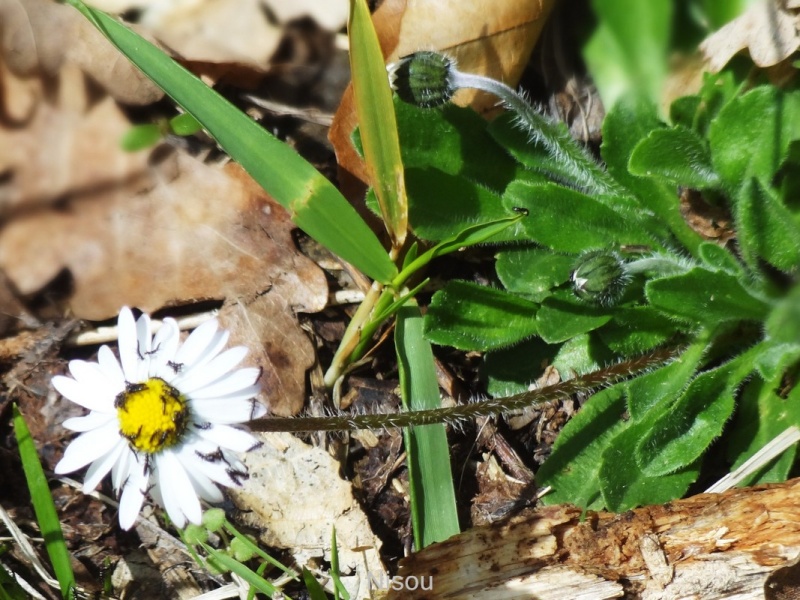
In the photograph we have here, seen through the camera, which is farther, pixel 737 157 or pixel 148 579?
pixel 148 579

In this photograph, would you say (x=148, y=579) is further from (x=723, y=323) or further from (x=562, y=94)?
(x=562, y=94)

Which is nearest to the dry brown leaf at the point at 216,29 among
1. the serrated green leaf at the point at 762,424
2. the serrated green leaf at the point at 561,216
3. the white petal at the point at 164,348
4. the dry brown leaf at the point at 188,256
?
the dry brown leaf at the point at 188,256

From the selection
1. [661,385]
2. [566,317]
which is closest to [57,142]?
[566,317]

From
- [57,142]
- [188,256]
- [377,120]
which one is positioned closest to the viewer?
→ [377,120]

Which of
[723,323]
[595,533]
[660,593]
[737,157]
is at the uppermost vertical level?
[737,157]

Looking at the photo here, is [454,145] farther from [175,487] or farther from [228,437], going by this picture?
[175,487]

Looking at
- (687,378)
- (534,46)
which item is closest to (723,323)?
(687,378)
